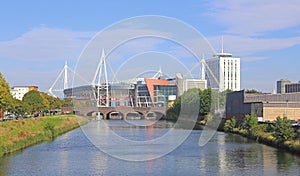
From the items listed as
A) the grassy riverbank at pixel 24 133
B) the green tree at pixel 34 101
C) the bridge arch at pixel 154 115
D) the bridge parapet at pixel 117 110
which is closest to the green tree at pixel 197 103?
the bridge parapet at pixel 117 110

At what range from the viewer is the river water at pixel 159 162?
2277cm

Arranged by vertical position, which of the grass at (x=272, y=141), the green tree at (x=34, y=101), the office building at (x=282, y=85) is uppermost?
the office building at (x=282, y=85)

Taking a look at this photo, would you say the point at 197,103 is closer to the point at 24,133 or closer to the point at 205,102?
the point at 205,102

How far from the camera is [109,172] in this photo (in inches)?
883

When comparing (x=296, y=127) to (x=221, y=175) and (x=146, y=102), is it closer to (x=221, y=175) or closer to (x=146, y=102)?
(x=221, y=175)

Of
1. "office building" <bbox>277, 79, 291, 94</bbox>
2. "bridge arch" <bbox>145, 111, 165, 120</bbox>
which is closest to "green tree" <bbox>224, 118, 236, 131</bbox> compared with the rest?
"bridge arch" <bbox>145, 111, 165, 120</bbox>

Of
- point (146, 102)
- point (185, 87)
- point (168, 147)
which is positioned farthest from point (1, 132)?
point (146, 102)

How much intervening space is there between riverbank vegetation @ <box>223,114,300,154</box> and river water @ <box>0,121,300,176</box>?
0.70 meters

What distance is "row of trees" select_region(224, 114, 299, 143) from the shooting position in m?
30.1

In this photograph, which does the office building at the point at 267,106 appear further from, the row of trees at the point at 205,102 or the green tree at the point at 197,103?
the green tree at the point at 197,103

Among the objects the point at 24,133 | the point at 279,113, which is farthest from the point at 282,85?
the point at 24,133

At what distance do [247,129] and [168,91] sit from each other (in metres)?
70.6

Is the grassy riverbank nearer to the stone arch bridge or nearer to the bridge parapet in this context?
the bridge parapet

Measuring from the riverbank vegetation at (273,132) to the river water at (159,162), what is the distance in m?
0.70
